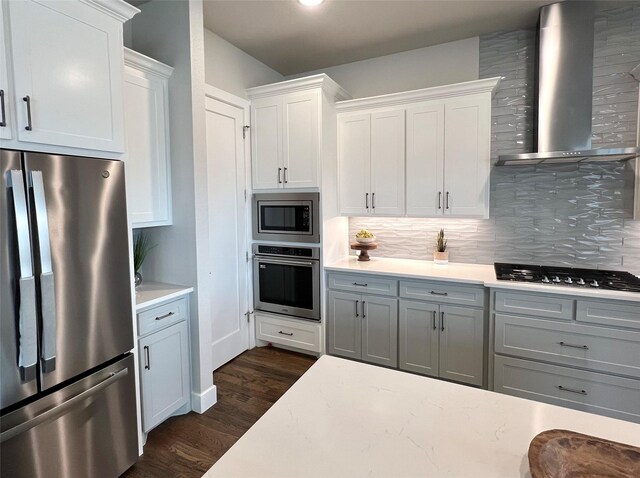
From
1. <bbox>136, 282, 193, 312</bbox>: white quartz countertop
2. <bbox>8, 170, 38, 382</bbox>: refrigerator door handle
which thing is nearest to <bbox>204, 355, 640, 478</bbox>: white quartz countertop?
<bbox>8, 170, 38, 382</bbox>: refrigerator door handle

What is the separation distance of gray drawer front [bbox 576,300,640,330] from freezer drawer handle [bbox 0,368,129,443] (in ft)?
9.08

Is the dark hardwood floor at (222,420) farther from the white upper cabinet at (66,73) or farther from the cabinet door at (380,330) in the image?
the white upper cabinet at (66,73)

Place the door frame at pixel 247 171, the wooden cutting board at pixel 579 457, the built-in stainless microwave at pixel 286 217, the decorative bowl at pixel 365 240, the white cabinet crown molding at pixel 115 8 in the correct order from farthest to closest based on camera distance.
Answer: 1. the decorative bowl at pixel 365 240
2. the built-in stainless microwave at pixel 286 217
3. the door frame at pixel 247 171
4. the white cabinet crown molding at pixel 115 8
5. the wooden cutting board at pixel 579 457

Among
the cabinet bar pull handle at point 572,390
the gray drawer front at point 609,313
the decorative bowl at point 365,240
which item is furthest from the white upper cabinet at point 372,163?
the cabinet bar pull handle at point 572,390

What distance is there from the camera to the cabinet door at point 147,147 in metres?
2.15

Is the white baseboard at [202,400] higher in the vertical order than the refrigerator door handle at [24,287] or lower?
lower

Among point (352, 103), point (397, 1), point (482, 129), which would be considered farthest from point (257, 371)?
point (397, 1)

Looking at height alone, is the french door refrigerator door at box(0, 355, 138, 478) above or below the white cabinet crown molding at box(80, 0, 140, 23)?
below

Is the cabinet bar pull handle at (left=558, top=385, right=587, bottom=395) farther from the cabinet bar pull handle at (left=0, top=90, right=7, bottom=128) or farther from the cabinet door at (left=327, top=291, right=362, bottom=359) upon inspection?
the cabinet bar pull handle at (left=0, top=90, right=7, bottom=128)

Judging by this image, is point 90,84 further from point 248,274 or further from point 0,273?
point 248,274

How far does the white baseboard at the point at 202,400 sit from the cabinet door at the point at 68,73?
1713 mm

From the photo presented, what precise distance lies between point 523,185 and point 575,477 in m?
2.63

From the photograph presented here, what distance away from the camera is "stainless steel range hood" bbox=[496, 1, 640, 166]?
2.46 meters

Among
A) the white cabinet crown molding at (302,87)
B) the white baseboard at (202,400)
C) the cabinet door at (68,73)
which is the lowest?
the white baseboard at (202,400)
